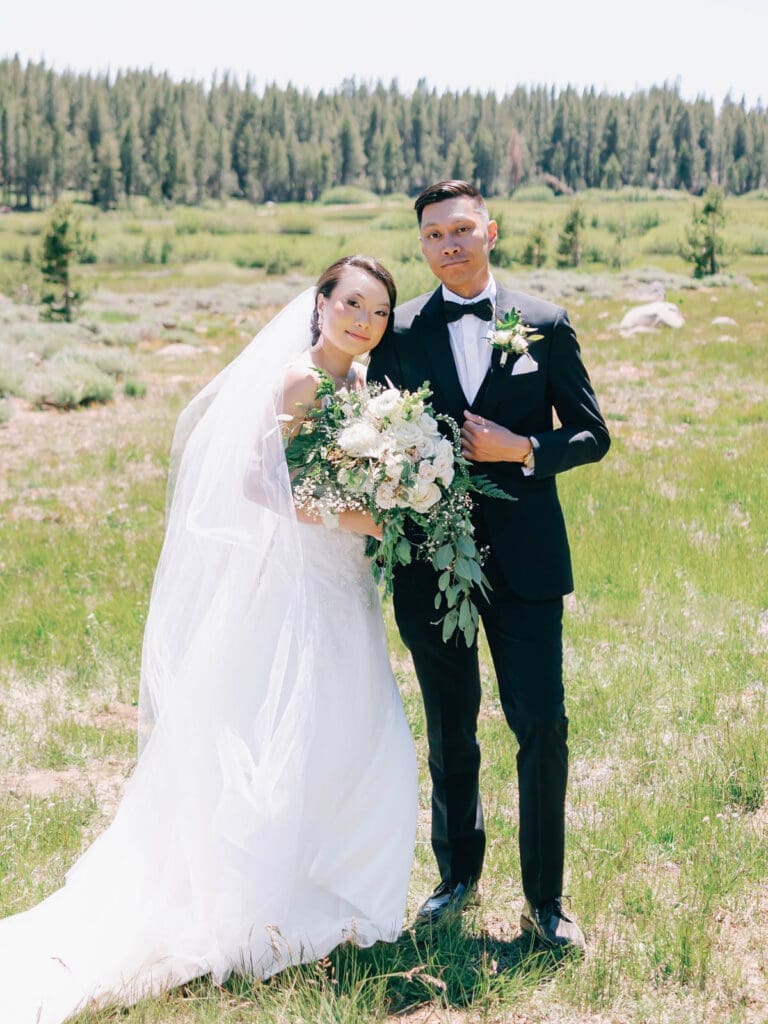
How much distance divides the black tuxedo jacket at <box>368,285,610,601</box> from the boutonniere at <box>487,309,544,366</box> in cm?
10

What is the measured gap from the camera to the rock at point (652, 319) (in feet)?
104

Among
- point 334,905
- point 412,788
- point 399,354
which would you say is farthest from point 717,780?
point 399,354

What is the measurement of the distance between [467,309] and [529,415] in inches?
20.5

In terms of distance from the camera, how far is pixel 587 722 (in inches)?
246

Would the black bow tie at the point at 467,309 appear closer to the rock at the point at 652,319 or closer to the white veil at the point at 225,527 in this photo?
the white veil at the point at 225,527

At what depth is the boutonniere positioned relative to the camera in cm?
402

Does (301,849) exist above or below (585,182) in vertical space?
below

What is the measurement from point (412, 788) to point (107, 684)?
3.50 m

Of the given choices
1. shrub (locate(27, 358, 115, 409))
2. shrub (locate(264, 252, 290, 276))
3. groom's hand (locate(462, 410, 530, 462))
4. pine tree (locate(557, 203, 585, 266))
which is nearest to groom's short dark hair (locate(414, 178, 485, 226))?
groom's hand (locate(462, 410, 530, 462))

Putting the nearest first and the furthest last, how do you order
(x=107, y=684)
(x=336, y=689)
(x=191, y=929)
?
(x=191, y=929) < (x=336, y=689) < (x=107, y=684)

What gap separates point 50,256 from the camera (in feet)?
128

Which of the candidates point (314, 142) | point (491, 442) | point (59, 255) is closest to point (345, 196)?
point (314, 142)

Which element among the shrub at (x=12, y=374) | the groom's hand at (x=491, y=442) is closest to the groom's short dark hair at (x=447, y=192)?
the groom's hand at (x=491, y=442)

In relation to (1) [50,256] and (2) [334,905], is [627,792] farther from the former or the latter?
(1) [50,256]
